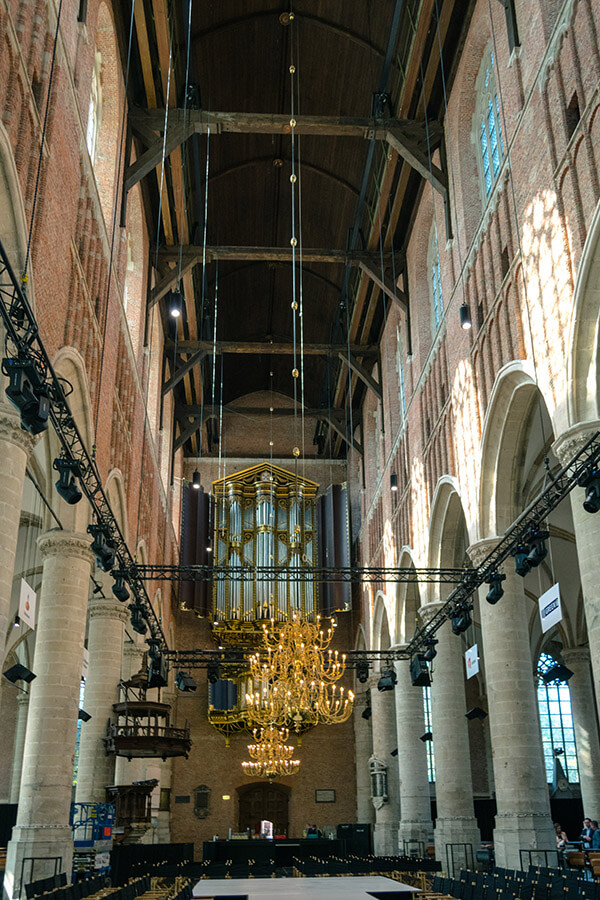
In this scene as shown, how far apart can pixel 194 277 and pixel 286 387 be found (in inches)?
453

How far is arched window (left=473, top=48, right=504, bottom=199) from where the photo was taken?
16.5 meters

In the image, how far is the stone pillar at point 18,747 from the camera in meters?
30.4

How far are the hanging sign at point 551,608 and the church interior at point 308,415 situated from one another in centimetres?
6

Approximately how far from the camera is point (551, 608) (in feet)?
41.5

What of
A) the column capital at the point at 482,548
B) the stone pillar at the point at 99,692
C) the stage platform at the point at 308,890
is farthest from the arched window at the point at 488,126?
the stone pillar at the point at 99,692

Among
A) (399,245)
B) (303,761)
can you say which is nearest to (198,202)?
(399,245)

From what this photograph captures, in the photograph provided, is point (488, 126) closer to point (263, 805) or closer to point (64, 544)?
point (64, 544)

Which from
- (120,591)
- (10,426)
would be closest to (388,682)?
(120,591)

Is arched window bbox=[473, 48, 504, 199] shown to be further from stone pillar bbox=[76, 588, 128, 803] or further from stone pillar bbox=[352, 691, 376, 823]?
stone pillar bbox=[352, 691, 376, 823]

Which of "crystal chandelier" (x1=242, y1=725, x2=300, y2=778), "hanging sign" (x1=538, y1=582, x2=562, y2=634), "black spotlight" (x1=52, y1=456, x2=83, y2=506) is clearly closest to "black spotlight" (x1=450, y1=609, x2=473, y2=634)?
"hanging sign" (x1=538, y1=582, x2=562, y2=634)

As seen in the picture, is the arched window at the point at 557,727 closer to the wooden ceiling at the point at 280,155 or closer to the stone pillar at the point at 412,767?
the stone pillar at the point at 412,767

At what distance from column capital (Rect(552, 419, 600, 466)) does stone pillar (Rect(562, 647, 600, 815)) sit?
602 inches

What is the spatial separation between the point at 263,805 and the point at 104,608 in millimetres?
16414

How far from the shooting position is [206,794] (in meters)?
31.9
